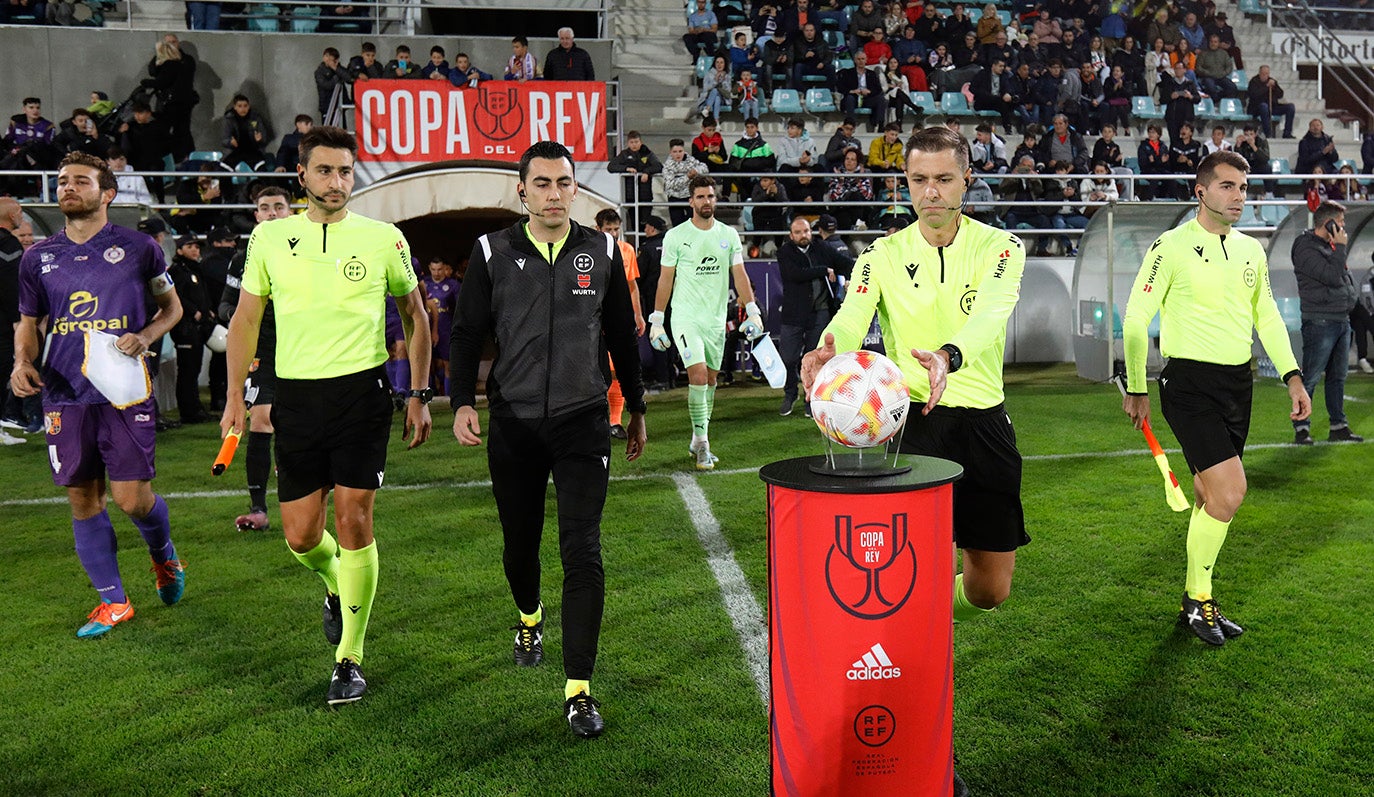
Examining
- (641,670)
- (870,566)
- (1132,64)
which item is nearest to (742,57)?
(1132,64)

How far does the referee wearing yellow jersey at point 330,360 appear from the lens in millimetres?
4773

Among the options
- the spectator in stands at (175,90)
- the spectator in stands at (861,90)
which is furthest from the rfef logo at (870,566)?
the spectator in stands at (861,90)

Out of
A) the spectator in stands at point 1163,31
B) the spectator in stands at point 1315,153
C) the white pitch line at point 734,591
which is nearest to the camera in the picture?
the white pitch line at point 734,591

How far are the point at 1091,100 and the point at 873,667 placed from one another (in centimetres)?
2157

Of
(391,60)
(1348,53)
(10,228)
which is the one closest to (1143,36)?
(1348,53)

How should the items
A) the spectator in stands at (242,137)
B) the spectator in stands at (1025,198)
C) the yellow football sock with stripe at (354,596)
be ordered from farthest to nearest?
the spectator in stands at (1025,198) < the spectator in stands at (242,137) < the yellow football sock with stripe at (354,596)

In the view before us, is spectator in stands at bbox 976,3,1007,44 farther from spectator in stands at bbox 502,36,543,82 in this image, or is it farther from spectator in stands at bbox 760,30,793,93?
spectator in stands at bbox 502,36,543,82

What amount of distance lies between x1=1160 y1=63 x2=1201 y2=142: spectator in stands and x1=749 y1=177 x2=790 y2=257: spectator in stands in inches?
329

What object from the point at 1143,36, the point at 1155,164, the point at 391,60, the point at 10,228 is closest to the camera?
the point at 10,228

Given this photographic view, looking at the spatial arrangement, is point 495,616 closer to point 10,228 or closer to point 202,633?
point 202,633

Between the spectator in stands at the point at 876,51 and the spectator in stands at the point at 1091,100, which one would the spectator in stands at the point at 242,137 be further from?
the spectator in stands at the point at 1091,100

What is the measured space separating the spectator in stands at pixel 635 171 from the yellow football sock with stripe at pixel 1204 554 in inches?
445

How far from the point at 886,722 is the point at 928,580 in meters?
0.42

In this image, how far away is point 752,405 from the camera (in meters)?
13.7
